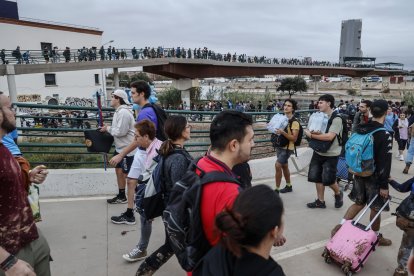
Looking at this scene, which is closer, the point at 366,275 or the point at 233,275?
the point at 233,275

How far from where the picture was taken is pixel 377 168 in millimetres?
3598

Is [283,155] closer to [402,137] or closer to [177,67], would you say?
[402,137]

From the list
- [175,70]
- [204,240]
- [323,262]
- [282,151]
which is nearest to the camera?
[204,240]

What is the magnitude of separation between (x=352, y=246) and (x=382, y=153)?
1093mm

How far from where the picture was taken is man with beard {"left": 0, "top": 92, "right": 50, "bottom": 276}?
5.57 feet

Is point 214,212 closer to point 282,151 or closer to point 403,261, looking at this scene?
point 403,261

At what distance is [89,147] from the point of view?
4.52 m

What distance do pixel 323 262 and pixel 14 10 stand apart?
51.6 m

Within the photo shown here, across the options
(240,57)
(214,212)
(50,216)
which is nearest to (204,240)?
(214,212)

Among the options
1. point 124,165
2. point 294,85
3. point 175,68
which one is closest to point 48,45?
point 175,68

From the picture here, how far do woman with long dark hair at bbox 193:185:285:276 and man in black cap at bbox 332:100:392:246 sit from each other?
Result: 2.61 meters

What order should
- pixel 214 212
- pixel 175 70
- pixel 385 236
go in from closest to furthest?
pixel 214 212 → pixel 385 236 → pixel 175 70

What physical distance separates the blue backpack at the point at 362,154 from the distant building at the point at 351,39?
139788 millimetres

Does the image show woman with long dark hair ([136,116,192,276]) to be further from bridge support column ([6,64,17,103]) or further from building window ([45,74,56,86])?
building window ([45,74,56,86])
